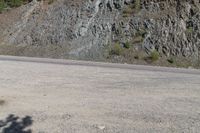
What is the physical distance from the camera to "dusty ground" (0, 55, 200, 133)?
10867 mm

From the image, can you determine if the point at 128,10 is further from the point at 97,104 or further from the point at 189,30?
the point at 97,104

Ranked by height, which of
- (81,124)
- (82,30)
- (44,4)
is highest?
(44,4)

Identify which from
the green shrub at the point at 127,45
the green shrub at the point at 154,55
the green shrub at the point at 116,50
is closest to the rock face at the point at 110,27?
the green shrub at the point at 127,45

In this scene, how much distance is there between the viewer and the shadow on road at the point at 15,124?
34.1ft

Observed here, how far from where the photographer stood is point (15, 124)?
11.0m

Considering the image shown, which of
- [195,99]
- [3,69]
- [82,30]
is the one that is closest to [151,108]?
[195,99]

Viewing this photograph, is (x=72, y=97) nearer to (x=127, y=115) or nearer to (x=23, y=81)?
(x=127, y=115)

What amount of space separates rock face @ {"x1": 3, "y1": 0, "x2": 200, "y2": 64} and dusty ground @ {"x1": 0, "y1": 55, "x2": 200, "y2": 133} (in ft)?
45.2

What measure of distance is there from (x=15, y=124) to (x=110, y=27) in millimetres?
27431

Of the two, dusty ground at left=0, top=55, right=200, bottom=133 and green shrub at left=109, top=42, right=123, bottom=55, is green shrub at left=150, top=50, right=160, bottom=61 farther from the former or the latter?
dusty ground at left=0, top=55, right=200, bottom=133

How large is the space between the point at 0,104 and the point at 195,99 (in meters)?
6.66

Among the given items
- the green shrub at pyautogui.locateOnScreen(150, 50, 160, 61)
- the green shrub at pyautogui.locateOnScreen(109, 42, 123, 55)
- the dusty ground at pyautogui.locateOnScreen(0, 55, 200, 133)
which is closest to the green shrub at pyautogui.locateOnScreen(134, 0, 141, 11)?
the green shrub at pyautogui.locateOnScreen(109, 42, 123, 55)

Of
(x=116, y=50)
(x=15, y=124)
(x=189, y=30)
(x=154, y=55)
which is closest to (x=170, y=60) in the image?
(x=154, y=55)

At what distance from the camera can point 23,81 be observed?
18828 millimetres
